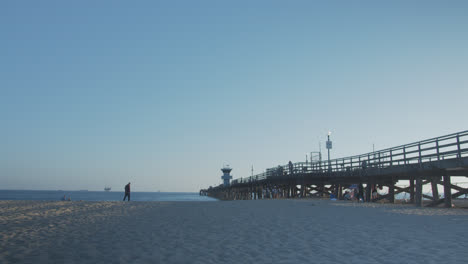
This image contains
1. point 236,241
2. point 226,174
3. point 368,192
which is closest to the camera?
point 236,241

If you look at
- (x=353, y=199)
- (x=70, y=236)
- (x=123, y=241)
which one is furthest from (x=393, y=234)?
(x=353, y=199)

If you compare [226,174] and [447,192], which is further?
[226,174]

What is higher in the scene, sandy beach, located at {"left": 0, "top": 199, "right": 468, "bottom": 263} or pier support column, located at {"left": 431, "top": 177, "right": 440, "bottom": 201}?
pier support column, located at {"left": 431, "top": 177, "right": 440, "bottom": 201}

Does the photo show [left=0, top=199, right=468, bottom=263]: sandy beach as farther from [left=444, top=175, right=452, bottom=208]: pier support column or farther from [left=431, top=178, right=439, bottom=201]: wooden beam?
[left=431, top=178, right=439, bottom=201]: wooden beam

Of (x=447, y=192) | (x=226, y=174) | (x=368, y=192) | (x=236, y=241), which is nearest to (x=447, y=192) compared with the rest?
(x=447, y=192)

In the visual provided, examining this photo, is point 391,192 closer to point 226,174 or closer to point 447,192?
point 447,192

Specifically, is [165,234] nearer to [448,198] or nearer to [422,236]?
[422,236]

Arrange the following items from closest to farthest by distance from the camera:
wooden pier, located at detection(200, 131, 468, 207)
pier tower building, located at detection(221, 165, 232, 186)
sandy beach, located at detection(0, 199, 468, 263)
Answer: sandy beach, located at detection(0, 199, 468, 263)
wooden pier, located at detection(200, 131, 468, 207)
pier tower building, located at detection(221, 165, 232, 186)

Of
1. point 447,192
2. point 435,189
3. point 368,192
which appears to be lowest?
point 368,192

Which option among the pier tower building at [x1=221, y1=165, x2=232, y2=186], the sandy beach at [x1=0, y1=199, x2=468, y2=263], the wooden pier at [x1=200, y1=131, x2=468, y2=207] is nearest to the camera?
the sandy beach at [x1=0, y1=199, x2=468, y2=263]

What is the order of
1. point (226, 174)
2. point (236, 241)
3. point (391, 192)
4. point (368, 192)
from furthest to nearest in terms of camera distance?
point (226, 174) → point (368, 192) → point (391, 192) → point (236, 241)

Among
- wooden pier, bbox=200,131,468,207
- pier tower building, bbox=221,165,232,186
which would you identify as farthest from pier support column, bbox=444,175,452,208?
pier tower building, bbox=221,165,232,186

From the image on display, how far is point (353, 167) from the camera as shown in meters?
26.4

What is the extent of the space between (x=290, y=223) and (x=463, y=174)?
12.3 meters
